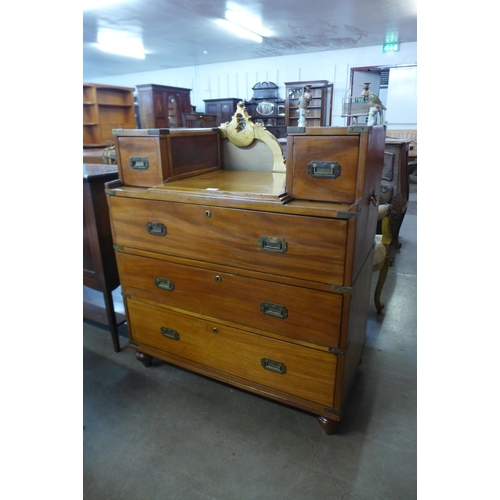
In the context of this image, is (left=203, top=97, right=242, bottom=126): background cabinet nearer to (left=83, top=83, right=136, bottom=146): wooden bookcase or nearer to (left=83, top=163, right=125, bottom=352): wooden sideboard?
(left=83, top=83, right=136, bottom=146): wooden bookcase

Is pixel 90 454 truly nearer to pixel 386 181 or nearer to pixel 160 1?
pixel 386 181

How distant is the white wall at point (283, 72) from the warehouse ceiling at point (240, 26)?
9.0 inches

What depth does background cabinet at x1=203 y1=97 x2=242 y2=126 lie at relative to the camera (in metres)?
8.52

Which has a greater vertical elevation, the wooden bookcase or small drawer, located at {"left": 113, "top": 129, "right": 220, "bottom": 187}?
the wooden bookcase

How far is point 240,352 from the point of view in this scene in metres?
1.49

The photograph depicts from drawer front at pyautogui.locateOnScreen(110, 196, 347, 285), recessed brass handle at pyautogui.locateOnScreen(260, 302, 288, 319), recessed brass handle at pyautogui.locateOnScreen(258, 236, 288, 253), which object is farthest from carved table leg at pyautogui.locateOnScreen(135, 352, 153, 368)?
recessed brass handle at pyautogui.locateOnScreen(258, 236, 288, 253)

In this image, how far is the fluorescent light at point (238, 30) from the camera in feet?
18.4

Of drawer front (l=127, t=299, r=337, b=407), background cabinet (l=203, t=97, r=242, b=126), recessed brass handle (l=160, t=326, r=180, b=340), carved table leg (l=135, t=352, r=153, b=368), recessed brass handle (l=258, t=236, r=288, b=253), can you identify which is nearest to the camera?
recessed brass handle (l=258, t=236, r=288, b=253)

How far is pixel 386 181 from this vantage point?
3334mm

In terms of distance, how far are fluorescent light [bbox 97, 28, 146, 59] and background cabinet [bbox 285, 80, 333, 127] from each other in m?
3.22

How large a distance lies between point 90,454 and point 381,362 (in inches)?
55.5

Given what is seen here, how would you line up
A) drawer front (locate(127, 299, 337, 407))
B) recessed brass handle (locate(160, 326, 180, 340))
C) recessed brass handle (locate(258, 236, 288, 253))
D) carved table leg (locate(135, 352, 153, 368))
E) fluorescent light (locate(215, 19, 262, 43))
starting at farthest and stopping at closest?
fluorescent light (locate(215, 19, 262, 43)) → carved table leg (locate(135, 352, 153, 368)) → recessed brass handle (locate(160, 326, 180, 340)) → drawer front (locate(127, 299, 337, 407)) → recessed brass handle (locate(258, 236, 288, 253))

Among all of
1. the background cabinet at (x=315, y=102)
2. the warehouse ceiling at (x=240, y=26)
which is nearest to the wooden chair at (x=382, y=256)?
the warehouse ceiling at (x=240, y=26)
